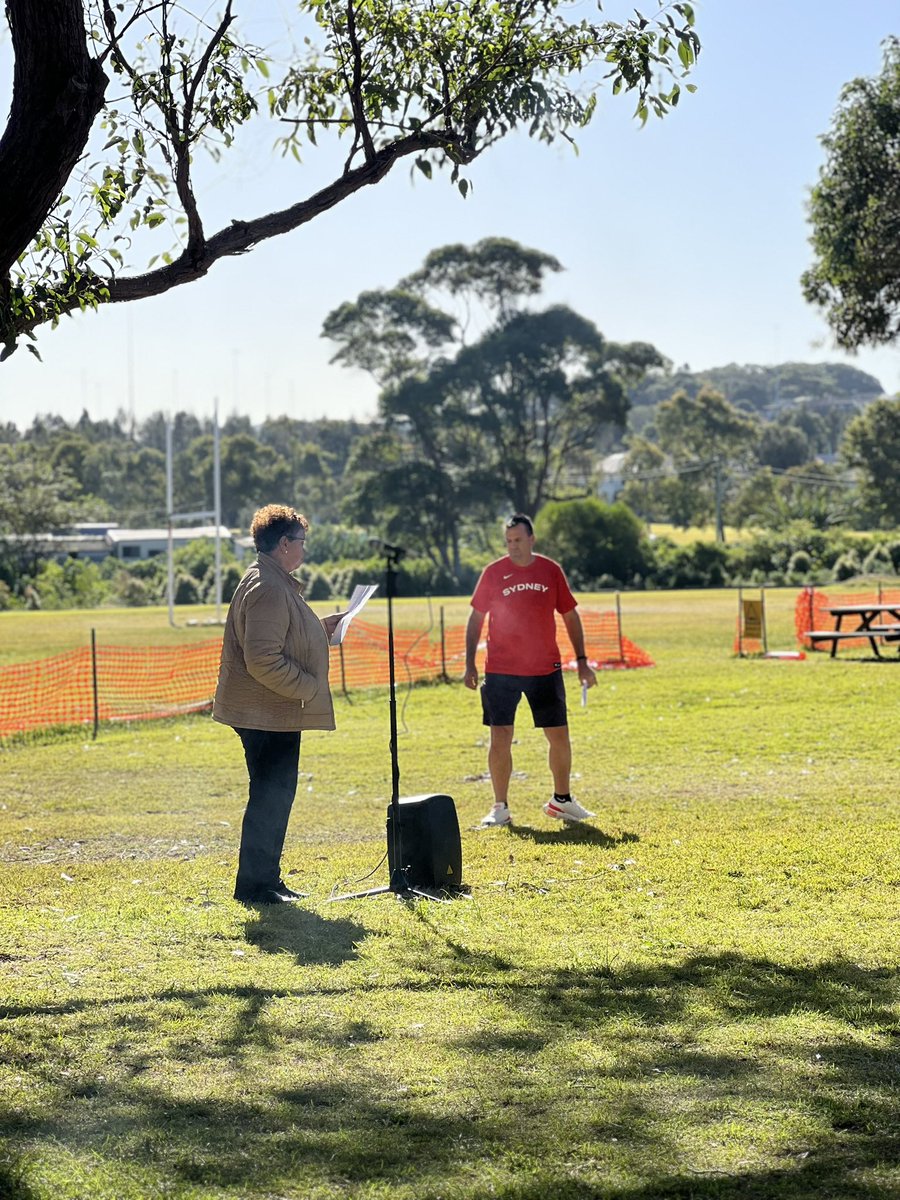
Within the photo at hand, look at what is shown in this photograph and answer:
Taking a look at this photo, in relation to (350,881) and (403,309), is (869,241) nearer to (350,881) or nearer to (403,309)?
(350,881)

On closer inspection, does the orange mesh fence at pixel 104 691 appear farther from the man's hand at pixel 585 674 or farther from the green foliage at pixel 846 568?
the green foliage at pixel 846 568

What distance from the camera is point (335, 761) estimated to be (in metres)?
12.4

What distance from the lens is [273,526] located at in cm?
648

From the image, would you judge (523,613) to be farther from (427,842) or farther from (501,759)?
(427,842)

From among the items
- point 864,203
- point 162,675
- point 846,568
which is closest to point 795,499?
point 846,568

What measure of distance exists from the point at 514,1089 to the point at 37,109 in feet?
11.6

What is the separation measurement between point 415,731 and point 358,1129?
10.4 metres

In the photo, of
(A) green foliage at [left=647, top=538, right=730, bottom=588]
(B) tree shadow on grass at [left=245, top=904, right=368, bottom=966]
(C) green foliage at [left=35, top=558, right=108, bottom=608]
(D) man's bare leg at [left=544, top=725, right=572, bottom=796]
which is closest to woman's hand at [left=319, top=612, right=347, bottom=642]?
(B) tree shadow on grass at [left=245, top=904, right=368, bottom=966]

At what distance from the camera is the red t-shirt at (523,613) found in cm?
875

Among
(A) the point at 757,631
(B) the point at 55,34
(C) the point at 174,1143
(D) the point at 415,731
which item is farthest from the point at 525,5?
(A) the point at 757,631

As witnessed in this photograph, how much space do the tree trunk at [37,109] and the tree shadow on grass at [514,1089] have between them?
109 inches

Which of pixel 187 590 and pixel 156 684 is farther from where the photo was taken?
pixel 187 590

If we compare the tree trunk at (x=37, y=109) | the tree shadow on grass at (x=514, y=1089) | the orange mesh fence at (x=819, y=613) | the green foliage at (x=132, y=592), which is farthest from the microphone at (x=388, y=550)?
the green foliage at (x=132, y=592)

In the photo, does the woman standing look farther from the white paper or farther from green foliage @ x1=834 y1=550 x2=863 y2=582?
green foliage @ x1=834 y1=550 x2=863 y2=582
